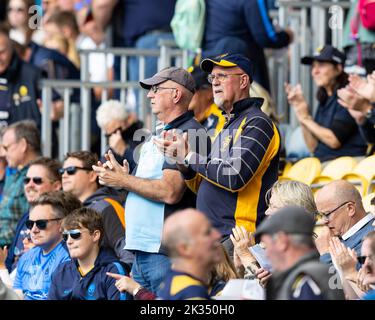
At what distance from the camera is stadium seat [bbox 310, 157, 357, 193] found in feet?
37.5

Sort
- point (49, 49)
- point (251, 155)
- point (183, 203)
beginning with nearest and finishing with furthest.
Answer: point (251, 155), point (183, 203), point (49, 49)

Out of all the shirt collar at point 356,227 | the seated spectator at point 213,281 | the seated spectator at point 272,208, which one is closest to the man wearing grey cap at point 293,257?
the seated spectator at point 213,281

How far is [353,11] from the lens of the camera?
13.5 m

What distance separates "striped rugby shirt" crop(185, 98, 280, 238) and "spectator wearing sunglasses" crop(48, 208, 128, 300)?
93 cm

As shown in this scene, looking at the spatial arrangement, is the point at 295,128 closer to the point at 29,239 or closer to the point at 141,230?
the point at 29,239

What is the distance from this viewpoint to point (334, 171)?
37.8 feet

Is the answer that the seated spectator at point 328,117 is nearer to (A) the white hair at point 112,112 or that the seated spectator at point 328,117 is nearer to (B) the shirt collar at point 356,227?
(A) the white hair at point 112,112

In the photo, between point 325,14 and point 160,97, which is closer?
point 160,97

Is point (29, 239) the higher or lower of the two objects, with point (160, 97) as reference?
lower

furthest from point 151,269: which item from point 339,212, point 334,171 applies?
point 334,171

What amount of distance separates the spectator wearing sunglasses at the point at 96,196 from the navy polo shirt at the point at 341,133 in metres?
2.17

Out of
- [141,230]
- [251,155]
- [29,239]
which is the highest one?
[251,155]

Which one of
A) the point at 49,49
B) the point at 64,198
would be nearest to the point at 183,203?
the point at 64,198
